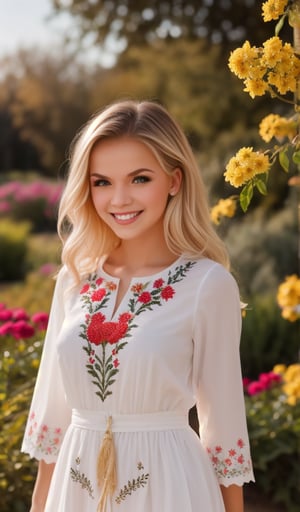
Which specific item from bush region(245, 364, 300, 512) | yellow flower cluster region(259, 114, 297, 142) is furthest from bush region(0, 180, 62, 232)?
yellow flower cluster region(259, 114, 297, 142)

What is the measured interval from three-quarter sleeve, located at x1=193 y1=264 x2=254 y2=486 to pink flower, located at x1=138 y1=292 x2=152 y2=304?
0.14 meters

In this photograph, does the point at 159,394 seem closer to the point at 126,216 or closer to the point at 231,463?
the point at 231,463

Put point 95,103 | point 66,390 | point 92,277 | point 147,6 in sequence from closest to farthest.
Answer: point 66,390
point 92,277
point 147,6
point 95,103

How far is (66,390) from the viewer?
213cm

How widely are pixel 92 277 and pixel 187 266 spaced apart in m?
0.29

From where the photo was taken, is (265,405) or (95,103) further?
(95,103)

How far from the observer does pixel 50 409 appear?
7.36ft

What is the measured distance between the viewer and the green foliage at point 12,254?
1304 cm

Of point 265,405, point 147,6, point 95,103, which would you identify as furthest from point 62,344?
point 95,103

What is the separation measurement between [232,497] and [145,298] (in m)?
0.52

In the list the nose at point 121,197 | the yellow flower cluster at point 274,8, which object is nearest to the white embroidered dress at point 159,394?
the nose at point 121,197

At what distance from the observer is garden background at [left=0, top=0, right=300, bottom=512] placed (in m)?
3.56

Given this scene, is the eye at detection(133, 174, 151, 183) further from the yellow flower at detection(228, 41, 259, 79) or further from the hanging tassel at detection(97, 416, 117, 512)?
the hanging tassel at detection(97, 416, 117, 512)

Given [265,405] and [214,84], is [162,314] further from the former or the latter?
[214,84]
